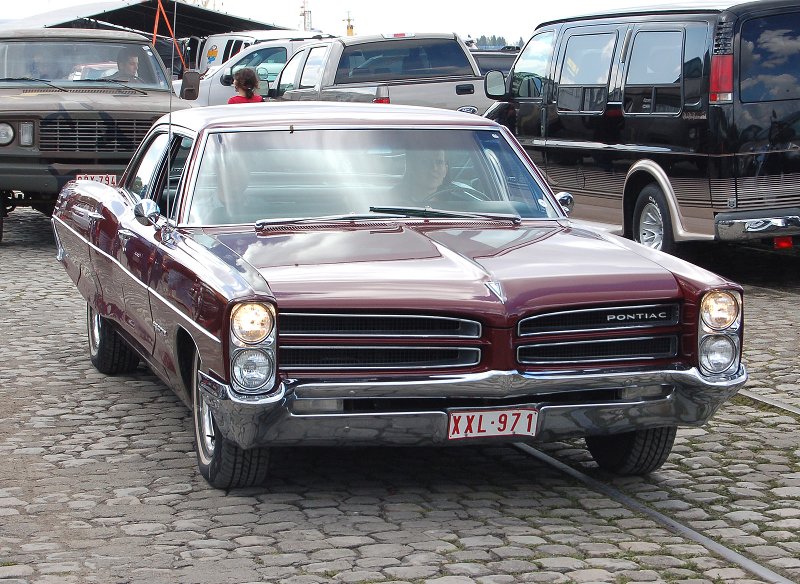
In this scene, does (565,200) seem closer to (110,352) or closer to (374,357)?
(374,357)

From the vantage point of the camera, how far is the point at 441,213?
6.88 m

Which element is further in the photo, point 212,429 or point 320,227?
point 320,227

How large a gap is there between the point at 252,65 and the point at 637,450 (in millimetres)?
21684

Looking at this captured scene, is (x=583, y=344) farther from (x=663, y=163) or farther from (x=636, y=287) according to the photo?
(x=663, y=163)

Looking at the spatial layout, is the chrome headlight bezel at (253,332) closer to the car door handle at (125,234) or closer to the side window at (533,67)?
the car door handle at (125,234)

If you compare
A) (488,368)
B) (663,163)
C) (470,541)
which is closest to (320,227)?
(488,368)

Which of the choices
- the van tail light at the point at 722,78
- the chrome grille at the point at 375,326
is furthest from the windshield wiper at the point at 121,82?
the chrome grille at the point at 375,326

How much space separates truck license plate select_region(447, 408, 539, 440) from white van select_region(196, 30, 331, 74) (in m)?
23.9

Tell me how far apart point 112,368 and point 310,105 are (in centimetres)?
204

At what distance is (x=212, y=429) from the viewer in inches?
240

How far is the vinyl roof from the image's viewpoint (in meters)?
28.6

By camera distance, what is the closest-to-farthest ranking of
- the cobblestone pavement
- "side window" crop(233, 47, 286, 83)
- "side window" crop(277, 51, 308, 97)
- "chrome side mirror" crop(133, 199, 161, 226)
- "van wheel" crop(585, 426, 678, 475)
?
the cobblestone pavement, "van wheel" crop(585, 426, 678, 475), "chrome side mirror" crop(133, 199, 161, 226), "side window" crop(277, 51, 308, 97), "side window" crop(233, 47, 286, 83)

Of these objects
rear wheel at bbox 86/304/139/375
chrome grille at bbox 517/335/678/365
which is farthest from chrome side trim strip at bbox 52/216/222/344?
chrome grille at bbox 517/335/678/365

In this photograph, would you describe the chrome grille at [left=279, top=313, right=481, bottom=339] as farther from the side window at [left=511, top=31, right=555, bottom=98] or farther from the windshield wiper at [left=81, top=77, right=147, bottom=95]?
the windshield wiper at [left=81, top=77, right=147, bottom=95]
